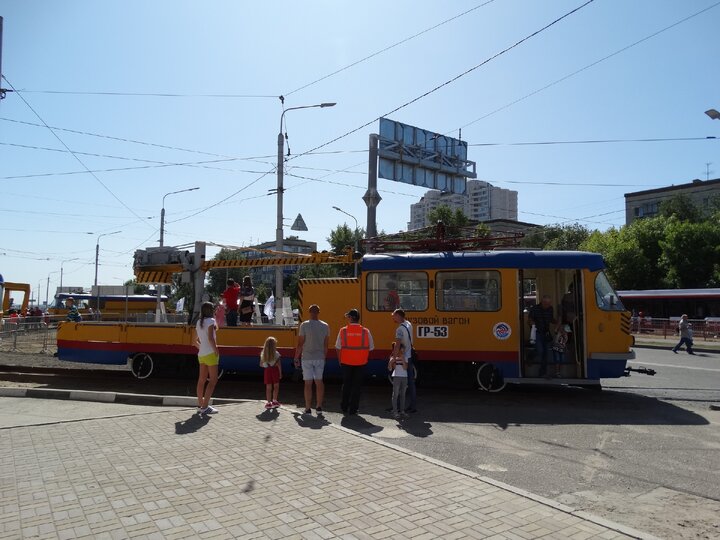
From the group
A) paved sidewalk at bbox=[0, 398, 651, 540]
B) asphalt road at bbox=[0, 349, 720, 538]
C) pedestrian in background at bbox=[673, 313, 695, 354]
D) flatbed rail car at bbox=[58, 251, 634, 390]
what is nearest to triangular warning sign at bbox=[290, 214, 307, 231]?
asphalt road at bbox=[0, 349, 720, 538]

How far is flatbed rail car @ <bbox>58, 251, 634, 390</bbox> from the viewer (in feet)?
34.0

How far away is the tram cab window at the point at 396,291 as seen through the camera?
1119 centimetres

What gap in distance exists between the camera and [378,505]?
179 inches

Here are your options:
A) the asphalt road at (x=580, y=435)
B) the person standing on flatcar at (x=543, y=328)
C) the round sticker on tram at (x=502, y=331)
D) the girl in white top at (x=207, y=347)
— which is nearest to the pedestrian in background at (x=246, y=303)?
the asphalt road at (x=580, y=435)

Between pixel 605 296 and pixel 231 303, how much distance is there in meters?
8.03

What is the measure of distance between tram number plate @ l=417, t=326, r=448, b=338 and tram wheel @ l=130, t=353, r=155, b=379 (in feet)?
20.3

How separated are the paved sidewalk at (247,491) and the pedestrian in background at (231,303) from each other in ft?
19.8

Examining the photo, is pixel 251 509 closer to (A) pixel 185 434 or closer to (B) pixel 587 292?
(A) pixel 185 434

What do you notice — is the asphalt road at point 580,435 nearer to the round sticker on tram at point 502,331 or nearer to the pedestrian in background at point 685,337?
the round sticker on tram at point 502,331

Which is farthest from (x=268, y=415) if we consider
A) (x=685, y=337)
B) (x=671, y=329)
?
(x=671, y=329)

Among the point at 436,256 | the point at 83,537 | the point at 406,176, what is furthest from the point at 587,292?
the point at 406,176

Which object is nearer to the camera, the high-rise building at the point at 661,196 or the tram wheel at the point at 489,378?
the tram wheel at the point at 489,378

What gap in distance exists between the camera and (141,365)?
42.0ft

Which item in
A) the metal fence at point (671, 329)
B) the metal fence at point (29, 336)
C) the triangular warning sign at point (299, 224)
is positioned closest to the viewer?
the metal fence at point (29, 336)
